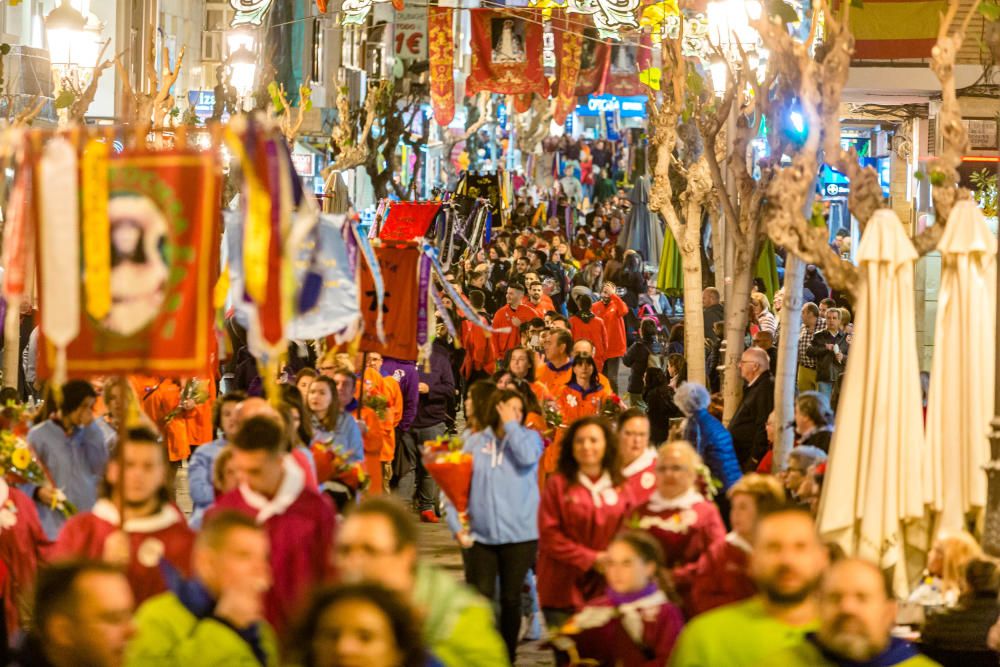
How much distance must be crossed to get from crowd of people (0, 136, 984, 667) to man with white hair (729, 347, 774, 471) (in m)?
0.02

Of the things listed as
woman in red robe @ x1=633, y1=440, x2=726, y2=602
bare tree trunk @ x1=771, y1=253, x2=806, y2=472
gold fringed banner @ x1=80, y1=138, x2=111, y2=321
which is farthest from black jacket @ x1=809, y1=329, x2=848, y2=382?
gold fringed banner @ x1=80, y1=138, x2=111, y2=321

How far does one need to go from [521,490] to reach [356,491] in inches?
45.8

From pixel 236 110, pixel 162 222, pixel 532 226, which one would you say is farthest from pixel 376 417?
pixel 532 226

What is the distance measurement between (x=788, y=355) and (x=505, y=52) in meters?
20.9

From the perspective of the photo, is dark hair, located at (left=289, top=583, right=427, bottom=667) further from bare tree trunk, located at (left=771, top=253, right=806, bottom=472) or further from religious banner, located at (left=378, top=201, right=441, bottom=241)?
religious banner, located at (left=378, top=201, right=441, bottom=241)

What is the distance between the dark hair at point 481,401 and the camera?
39.4ft

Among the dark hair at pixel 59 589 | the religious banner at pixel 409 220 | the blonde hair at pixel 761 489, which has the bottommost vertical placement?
the blonde hair at pixel 761 489

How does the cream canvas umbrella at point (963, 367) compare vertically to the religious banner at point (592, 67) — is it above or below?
below

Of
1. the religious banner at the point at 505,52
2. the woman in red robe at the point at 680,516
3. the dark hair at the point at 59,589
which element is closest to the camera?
the dark hair at the point at 59,589

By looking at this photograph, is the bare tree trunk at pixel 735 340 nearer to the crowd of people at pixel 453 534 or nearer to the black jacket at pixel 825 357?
the crowd of people at pixel 453 534

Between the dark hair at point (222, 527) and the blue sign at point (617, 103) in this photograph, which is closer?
the dark hair at point (222, 527)

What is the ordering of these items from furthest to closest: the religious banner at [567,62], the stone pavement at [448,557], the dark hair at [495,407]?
the religious banner at [567,62], the stone pavement at [448,557], the dark hair at [495,407]

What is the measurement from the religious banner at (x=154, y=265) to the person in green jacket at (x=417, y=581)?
224 cm

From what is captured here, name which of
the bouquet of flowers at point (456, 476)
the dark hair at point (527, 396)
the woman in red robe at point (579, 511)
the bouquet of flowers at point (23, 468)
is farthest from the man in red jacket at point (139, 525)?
the dark hair at point (527, 396)
